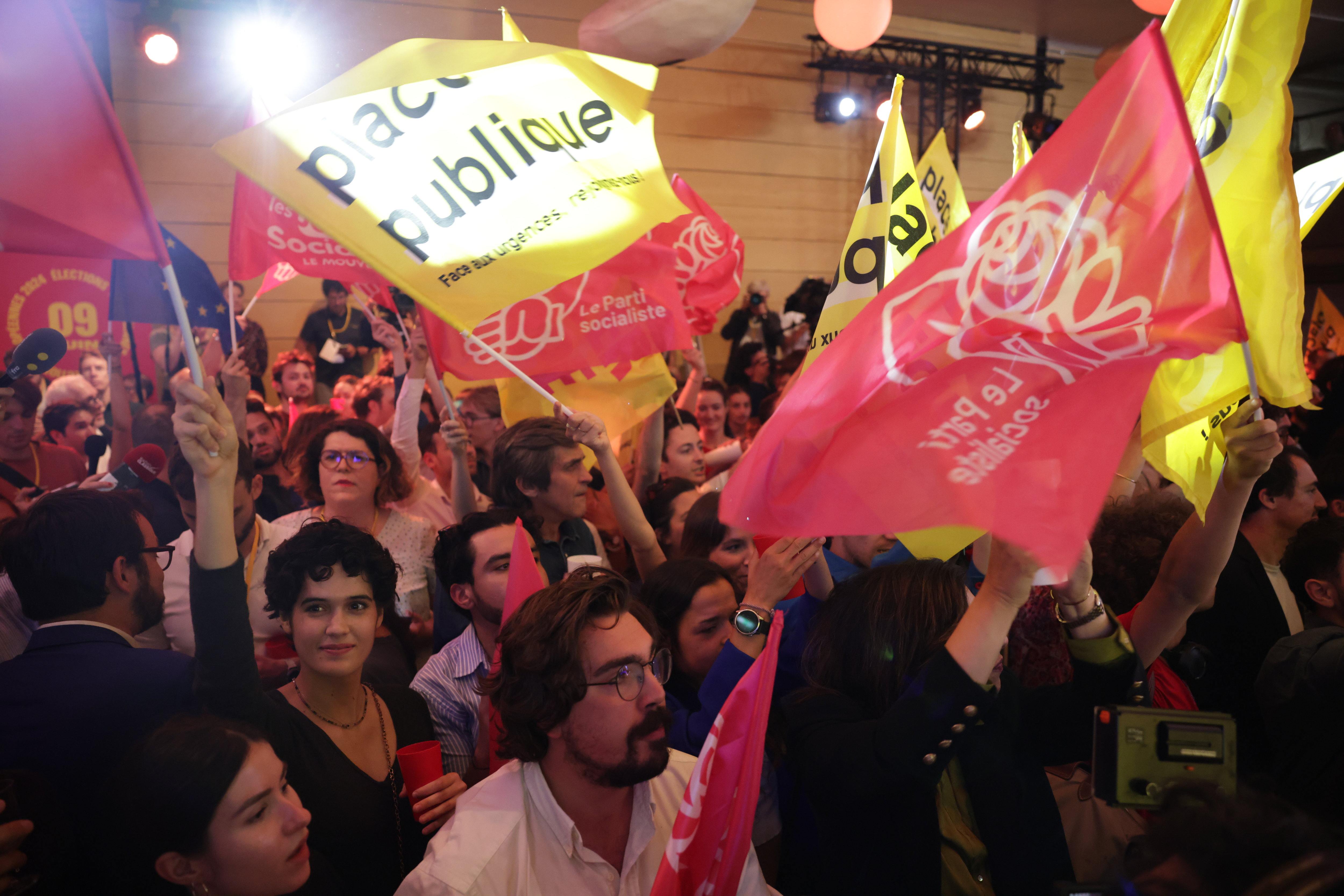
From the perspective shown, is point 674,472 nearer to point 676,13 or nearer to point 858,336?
point 676,13

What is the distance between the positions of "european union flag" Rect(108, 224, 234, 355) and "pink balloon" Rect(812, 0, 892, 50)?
14.4 feet

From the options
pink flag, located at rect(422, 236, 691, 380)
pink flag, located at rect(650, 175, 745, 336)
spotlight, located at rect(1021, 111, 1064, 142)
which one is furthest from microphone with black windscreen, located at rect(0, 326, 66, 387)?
spotlight, located at rect(1021, 111, 1064, 142)

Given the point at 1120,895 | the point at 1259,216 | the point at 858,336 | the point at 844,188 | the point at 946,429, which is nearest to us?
the point at 1120,895

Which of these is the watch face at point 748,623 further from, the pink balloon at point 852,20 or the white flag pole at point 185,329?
the pink balloon at point 852,20

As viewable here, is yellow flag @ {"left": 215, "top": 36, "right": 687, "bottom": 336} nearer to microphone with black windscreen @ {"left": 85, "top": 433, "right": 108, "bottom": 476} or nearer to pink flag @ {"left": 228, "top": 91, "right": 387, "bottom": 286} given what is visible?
pink flag @ {"left": 228, "top": 91, "right": 387, "bottom": 286}

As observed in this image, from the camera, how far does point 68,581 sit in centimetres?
195

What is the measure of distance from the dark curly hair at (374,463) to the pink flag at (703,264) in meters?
1.72

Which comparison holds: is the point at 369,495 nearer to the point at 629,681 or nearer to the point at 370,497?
the point at 370,497

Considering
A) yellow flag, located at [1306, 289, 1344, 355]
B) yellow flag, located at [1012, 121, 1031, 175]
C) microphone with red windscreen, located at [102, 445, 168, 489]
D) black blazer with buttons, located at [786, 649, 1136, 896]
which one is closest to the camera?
black blazer with buttons, located at [786, 649, 1136, 896]

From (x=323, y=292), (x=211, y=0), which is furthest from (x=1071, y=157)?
(x=211, y=0)

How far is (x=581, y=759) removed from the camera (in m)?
1.73

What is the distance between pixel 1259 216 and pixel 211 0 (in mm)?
8492

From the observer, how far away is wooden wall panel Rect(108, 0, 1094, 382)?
8.16 meters

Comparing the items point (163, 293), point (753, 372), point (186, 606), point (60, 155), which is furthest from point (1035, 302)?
point (753, 372)
